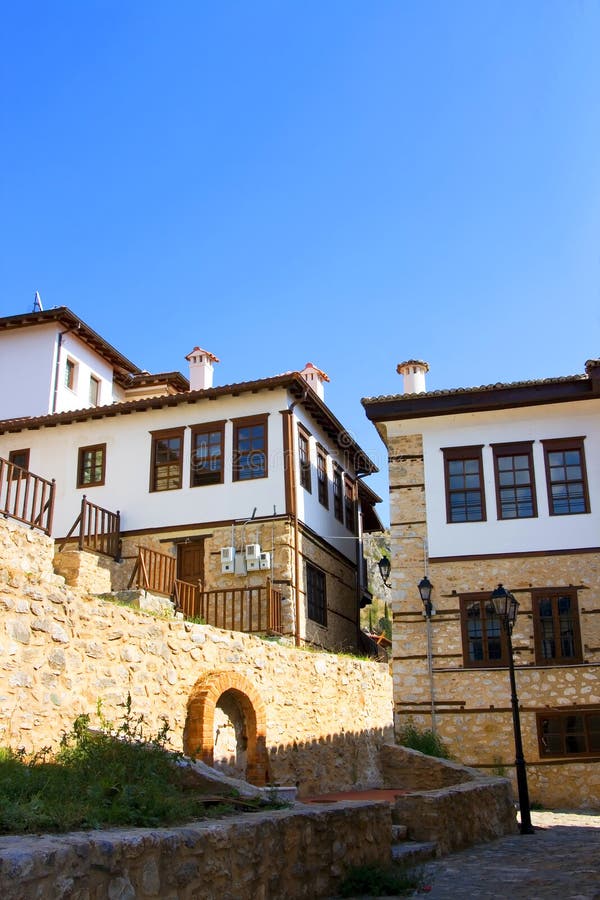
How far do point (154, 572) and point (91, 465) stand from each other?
16.4ft

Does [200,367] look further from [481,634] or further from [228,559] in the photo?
[481,634]

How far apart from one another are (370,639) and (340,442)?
529 centimetres

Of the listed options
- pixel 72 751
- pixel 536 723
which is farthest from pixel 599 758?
pixel 72 751

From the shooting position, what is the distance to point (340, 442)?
23078mm

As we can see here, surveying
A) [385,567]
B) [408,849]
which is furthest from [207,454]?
[408,849]

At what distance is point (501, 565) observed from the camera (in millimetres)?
17766

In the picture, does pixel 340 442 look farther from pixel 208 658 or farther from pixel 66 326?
pixel 208 658

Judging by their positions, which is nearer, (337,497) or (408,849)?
(408,849)

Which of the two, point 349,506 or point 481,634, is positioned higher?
point 349,506

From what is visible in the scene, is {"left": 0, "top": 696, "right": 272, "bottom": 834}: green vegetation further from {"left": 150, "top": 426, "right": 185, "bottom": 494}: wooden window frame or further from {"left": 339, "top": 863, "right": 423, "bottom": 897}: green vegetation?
{"left": 150, "top": 426, "right": 185, "bottom": 494}: wooden window frame

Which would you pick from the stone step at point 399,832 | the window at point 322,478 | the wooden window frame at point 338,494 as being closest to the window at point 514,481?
the window at point 322,478

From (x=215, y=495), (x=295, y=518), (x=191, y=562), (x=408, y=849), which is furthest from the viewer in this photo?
(x=215, y=495)

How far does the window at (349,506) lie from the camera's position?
23.4 m

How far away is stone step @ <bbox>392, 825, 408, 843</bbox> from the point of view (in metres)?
9.71
